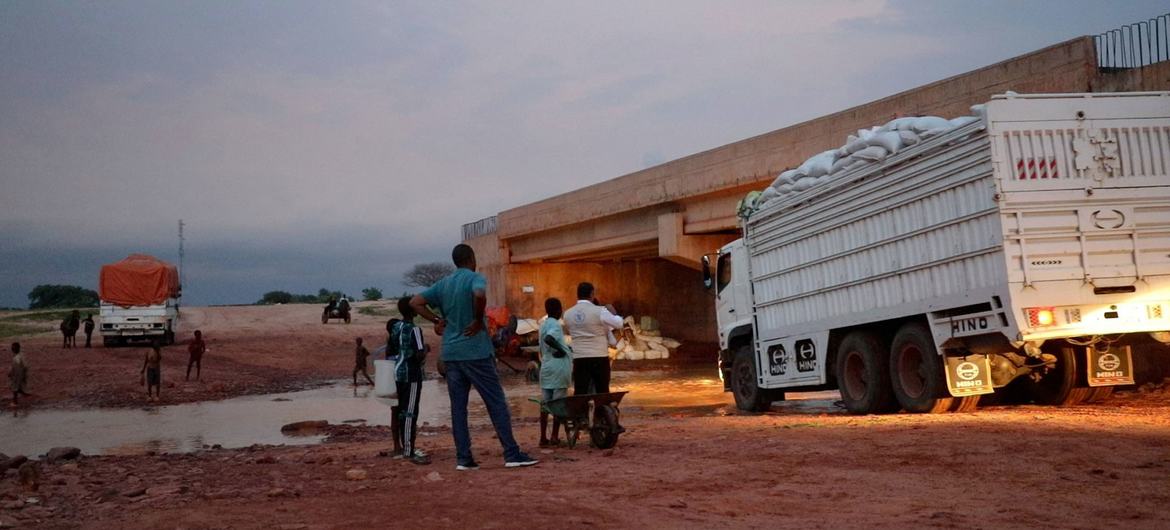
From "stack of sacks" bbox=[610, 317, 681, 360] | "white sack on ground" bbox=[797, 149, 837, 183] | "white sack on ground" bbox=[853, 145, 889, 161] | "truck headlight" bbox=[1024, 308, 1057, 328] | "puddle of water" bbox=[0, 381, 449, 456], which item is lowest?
"puddle of water" bbox=[0, 381, 449, 456]

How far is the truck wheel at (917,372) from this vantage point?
38.8 ft

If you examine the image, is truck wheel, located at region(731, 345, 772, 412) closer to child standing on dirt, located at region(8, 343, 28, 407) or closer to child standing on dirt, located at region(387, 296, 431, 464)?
child standing on dirt, located at region(387, 296, 431, 464)

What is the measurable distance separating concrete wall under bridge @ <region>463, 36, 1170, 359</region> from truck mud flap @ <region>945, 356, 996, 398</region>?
6651 mm

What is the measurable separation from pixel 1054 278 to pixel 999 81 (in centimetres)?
885

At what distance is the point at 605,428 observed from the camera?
9648mm

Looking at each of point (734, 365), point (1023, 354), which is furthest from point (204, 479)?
point (734, 365)

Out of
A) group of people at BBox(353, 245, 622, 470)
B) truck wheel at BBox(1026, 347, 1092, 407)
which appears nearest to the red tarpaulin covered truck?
group of people at BBox(353, 245, 622, 470)

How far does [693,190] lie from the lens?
91.5 ft

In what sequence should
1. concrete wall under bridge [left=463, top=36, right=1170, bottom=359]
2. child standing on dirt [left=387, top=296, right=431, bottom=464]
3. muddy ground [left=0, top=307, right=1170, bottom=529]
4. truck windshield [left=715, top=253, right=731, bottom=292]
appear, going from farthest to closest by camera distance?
concrete wall under bridge [left=463, top=36, right=1170, bottom=359] < truck windshield [left=715, top=253, right=731, bottom=292] < child standing on dirt [left=387, top=296, right=431, bottom=464] < muddy ground [left=0, top=307, right=1170, bottom=529]

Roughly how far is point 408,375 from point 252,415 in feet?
37.5

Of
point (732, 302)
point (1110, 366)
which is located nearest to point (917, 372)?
point (1110, 366)

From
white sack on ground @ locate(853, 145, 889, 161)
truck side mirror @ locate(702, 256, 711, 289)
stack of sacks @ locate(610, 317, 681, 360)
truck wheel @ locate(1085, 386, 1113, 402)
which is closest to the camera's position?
white sack on ground @ locate(853, 145, 889, 161)

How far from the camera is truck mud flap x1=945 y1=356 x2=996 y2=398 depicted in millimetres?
11648

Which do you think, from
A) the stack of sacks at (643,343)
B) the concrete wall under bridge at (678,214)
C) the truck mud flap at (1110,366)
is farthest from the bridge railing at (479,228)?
the truck mud flap at (1110,366)
